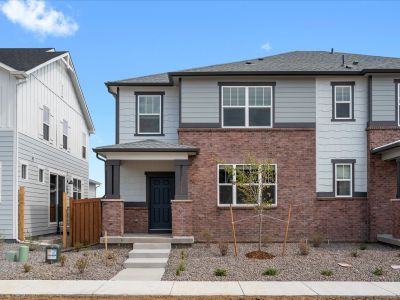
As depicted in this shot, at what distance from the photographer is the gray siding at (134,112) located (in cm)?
2044

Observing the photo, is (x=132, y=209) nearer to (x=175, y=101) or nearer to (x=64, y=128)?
(x=175, y=101)

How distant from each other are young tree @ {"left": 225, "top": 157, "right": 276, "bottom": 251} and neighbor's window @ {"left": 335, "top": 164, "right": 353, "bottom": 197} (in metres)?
2.36

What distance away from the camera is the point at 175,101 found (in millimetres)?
20625

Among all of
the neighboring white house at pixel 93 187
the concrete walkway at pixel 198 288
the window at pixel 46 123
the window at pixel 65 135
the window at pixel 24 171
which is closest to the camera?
the concrete walkway at pixel 198 288

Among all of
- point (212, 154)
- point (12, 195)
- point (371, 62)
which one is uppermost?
point (371, 62)

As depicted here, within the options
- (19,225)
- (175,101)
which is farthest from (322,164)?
(19,225)

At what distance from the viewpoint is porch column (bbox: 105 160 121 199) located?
1839 cm

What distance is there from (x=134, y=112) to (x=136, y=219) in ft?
13.1

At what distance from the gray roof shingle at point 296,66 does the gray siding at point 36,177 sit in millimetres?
4100

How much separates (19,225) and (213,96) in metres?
8.41

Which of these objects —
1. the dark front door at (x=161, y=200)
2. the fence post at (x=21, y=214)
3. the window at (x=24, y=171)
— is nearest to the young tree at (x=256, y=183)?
the dark front door at (x=161, y=200)

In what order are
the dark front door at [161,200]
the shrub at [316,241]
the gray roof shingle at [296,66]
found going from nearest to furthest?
the shrub at [316,241] < the gray roof shingle at [296,66] < the dark front door at [161,200]

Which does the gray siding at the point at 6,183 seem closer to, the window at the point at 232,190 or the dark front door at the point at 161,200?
the dark front door at the point at 161,200

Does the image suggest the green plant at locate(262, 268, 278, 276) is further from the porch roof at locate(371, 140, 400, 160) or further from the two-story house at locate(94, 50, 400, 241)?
the porch roof at locate(371, 140, 400, 160)
